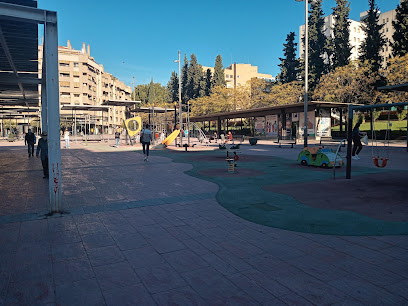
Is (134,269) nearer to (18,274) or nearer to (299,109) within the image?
(18,274)

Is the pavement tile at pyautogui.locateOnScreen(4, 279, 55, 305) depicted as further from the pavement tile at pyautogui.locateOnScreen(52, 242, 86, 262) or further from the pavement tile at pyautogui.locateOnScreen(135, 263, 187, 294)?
the pavement tile at pyautogui.locateOnScreen(135, 263, 187, 294)

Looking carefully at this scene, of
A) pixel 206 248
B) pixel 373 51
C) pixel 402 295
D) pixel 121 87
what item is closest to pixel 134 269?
pixel 206 248

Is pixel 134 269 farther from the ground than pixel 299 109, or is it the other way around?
pixel 299 109

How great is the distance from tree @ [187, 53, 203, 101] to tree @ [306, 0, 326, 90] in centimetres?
2774

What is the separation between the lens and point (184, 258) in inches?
160

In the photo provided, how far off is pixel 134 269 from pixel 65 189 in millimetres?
5975

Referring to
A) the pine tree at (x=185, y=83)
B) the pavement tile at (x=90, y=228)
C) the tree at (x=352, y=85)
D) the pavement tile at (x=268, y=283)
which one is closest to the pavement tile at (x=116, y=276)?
the pavement tile at (x=268, y=283)

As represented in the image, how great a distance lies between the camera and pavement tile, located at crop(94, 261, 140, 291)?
337 cm

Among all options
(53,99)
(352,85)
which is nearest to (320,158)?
(53,99)

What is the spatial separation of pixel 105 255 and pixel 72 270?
523 mm

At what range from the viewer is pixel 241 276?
3.54 meters

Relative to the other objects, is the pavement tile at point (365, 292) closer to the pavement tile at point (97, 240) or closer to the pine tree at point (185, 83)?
the pavement tile at point (97, 240)

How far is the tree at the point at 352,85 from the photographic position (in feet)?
120

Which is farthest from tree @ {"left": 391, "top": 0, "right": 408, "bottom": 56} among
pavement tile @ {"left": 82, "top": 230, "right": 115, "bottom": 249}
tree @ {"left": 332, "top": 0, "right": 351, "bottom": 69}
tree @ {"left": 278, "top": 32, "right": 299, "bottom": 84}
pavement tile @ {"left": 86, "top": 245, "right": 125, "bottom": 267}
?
Answer: pavement tile @ {"left": 86, "top": 245, "right": 125, "bottom": 267}
